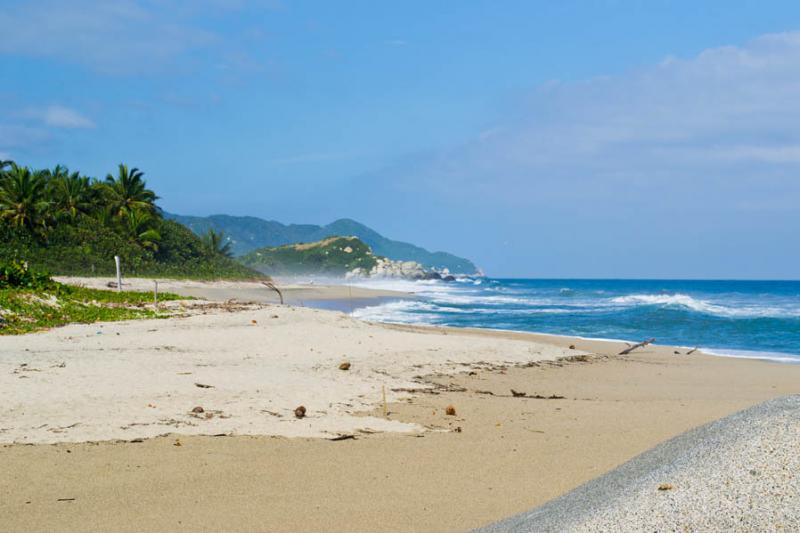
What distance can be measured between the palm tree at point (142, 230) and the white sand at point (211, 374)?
3755 cm

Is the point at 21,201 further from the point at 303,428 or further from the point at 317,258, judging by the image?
the point at 317,258

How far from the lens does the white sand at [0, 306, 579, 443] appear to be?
723 cm

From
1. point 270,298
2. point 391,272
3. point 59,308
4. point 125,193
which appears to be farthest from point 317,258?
point 59,308

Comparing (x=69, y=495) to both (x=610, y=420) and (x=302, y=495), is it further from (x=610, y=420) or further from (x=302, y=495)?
(x=610, y=420)

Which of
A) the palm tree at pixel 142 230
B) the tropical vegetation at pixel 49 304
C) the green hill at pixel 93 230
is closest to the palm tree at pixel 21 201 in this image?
the green hill at pixel 93 230

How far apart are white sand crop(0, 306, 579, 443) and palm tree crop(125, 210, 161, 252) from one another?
37.6 metres

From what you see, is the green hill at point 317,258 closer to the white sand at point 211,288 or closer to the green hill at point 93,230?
the green hill at point 93,230

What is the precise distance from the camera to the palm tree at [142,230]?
52.2m

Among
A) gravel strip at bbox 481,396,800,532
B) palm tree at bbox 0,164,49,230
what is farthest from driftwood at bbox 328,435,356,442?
palm tree at bbox 0,164,49,230

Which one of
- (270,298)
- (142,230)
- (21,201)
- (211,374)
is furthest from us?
(142,230)

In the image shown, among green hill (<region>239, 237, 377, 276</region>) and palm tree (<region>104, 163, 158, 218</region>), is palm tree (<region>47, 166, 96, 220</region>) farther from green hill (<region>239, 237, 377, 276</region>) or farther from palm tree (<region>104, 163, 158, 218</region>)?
green hill (<region>239, 237, 377, 276</region>)

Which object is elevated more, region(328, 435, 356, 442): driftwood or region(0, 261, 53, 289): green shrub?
region(0, 261, 53, 289): green shrub

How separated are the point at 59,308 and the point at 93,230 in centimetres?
3345

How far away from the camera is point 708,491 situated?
125 inches
